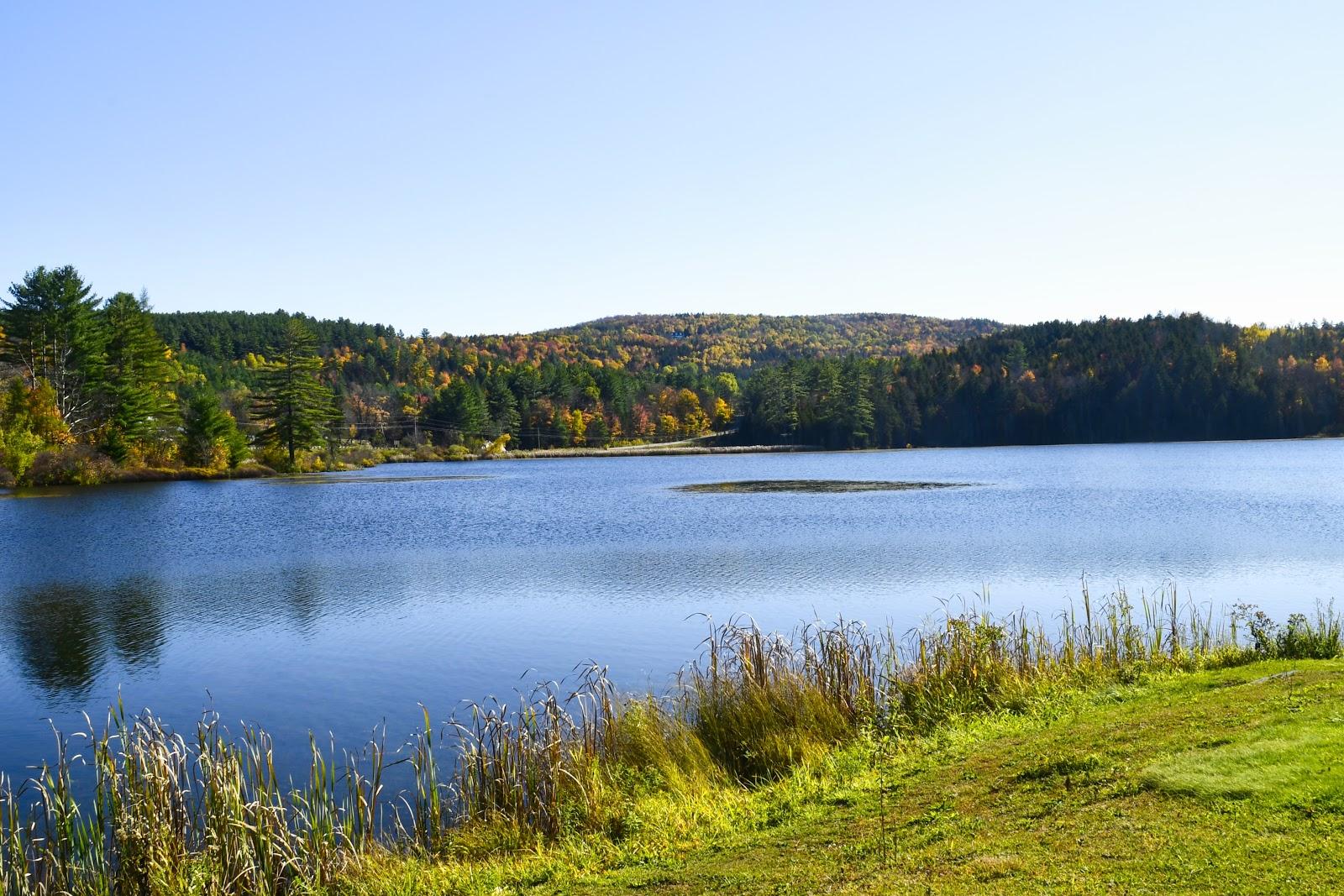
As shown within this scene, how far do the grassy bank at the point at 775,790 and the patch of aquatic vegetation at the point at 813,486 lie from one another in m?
40.4

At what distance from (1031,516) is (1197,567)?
42.6ft

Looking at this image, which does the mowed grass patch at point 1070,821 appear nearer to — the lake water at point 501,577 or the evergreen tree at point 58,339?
the lake water at point 501,577

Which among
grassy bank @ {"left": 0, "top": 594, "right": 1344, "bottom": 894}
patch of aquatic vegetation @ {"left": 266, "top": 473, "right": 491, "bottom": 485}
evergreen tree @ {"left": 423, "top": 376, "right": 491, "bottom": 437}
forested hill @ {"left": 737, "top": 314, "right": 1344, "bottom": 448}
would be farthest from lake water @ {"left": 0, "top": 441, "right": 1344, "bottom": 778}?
forested hill @ {"left": 737, "top": 314, "right": 1344, "bottom": 448}

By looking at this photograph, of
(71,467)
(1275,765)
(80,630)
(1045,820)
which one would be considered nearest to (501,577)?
(80,630)

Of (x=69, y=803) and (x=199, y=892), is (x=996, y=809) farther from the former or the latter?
(x=69, y=803)

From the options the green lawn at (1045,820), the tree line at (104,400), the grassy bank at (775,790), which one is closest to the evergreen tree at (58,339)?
the tree line at (104,400)

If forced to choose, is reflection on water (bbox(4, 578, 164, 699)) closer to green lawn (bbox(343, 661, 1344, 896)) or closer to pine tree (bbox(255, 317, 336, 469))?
green lawn (bbox(343, 661, 1344, 896))

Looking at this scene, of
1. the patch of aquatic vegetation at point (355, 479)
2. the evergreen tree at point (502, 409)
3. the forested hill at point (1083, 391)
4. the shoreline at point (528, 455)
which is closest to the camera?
the shoreline at point (528, 455)

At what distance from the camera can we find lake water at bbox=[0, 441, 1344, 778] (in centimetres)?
1481

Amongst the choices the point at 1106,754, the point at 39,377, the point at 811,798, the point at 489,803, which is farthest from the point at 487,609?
the point at 39,377

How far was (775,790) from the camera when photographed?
867cm

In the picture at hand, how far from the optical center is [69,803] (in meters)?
8.55

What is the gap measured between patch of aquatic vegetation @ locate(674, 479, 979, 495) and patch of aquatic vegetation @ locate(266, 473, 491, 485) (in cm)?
2197

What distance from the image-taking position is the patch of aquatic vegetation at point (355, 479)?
6900 centimetres
